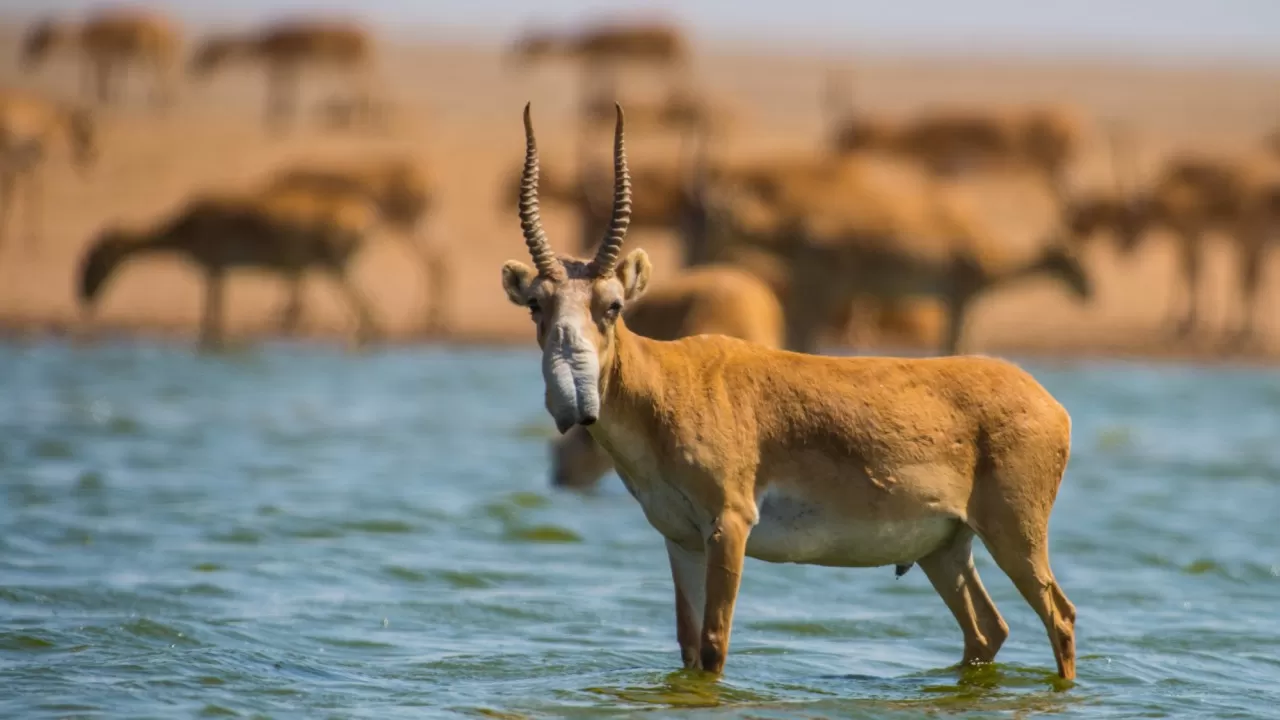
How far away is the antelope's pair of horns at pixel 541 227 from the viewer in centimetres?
686

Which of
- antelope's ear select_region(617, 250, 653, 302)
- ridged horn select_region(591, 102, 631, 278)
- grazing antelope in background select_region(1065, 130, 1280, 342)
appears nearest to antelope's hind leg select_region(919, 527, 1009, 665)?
antelope's ear select_region(617, 250, 653, 302)

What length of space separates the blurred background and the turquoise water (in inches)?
1.4

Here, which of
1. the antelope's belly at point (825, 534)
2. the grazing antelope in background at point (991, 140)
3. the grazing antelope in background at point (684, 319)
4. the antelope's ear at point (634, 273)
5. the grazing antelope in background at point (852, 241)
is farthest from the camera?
the grazing antelope in background at point (991, 140)

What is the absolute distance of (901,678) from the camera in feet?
27.1

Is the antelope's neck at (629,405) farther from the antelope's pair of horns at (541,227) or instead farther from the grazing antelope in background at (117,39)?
the grazing antelope in background at (117,39)

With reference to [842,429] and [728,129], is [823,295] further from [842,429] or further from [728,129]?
[728,129]

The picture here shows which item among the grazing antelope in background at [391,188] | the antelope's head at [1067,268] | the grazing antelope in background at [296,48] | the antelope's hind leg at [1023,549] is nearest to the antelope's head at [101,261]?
the grazing antelope in background at [391,188]

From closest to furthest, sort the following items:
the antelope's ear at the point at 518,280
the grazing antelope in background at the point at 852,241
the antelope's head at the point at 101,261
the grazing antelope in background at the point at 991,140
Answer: the antelope's ear at the point at 518,280 → the grazing antelope in background at the point at 852,241 → the antelope's head at the point at 101,261 → the grazing antelope in background at the point at 991,140

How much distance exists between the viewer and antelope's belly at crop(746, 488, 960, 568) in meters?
7.32

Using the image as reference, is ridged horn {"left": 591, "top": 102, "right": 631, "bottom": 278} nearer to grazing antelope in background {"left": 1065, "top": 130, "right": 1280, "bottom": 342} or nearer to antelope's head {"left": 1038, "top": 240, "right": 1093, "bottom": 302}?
antelope's head {"left": 1038, "top": 240, "right": 1093, "bottom": 302}

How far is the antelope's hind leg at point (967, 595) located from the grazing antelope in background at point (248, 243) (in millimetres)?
17013

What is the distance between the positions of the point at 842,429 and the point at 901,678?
4.55 ft

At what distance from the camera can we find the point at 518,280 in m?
6.90

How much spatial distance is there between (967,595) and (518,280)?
2391 mm
